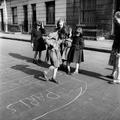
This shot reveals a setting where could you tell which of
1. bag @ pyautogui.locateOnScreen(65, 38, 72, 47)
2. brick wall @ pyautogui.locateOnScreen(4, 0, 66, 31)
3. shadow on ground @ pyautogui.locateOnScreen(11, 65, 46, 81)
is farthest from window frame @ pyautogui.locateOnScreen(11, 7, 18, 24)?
bag @ pyautogui.locateOnScreen(65, 38, 72, 47)

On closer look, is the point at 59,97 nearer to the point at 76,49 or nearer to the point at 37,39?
the point at 76,49

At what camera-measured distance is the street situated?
3.56 meters

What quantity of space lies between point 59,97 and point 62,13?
16.5 meters

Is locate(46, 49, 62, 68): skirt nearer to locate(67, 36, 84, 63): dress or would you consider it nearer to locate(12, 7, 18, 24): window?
locate(67, 36, 84, 63): dress

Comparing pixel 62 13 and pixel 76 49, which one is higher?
pixel 62 13

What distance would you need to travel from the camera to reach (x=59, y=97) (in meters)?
4.38

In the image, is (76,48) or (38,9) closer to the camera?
(76,48)

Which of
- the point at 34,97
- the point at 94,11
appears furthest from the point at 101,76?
the point at 94,11

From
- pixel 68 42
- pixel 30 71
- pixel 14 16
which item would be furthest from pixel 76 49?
pixel 14 16

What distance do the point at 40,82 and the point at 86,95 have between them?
1.57 metres

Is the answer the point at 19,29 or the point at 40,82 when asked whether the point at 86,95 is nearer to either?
the point at 40,82

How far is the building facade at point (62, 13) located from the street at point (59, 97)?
10457 mm

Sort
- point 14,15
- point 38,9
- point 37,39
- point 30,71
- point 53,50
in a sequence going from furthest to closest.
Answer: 1. point 14,15
2. point 38,9
3. point 37,39
4. point 30,71
5. point 53,50

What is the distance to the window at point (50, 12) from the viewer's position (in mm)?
21286
